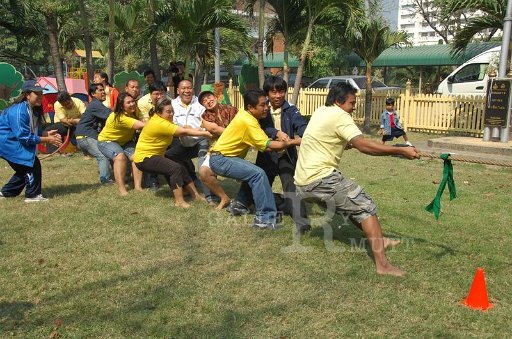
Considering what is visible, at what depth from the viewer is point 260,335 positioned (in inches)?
143

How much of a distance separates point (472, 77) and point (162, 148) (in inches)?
540

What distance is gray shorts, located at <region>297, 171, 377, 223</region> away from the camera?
4.74 metres

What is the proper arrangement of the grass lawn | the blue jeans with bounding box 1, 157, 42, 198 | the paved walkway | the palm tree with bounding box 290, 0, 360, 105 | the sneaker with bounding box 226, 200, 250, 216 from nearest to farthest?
the grass lawn, the sneaker with bounding box 226, 200, 250, 216, the blue jeans with bounding box 1, 157, 42, 198, the paved walkway, the palm tree with bounding box 290, 0, 360, 105

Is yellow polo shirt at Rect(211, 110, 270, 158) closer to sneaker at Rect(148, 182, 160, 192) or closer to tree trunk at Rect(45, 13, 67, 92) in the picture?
sneaker at Rect(148, 182, 160, 192)

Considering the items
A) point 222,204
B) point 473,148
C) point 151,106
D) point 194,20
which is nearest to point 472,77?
point 473,148

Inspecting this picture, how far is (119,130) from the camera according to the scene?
7895 mm

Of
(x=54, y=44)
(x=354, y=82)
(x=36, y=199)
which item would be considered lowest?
(x=36, y=199)

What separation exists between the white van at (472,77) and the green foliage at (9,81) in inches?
531

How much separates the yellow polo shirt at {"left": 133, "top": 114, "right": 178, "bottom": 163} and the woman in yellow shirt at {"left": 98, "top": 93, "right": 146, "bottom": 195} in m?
0.51

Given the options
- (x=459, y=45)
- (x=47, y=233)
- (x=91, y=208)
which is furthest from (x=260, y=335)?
(x=459, y=45)

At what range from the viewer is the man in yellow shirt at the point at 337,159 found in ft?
15.2

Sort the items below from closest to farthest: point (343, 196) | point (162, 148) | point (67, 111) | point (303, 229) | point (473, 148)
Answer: point (343, 196)
point (303, 229)
point (162, 148)
point (67, 111)
point (473, 148)

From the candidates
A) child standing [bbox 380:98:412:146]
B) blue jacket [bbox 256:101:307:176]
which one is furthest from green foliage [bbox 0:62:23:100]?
blue jacket [bbox 256:101:307:176]

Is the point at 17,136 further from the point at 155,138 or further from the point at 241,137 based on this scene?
the point at 241,137
